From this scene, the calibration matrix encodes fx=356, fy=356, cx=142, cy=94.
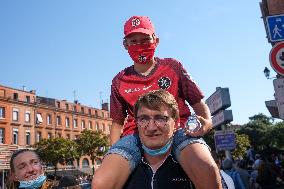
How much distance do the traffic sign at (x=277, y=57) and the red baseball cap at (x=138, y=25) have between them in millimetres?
4099

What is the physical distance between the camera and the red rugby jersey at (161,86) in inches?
123

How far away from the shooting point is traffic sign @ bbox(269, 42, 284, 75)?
6.64 m

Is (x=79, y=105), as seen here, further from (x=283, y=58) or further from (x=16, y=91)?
(x=283, y=58)

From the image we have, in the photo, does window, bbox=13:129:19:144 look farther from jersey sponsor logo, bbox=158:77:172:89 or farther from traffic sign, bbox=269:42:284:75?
jersey sponsor logo, bbox=158:77:172:89

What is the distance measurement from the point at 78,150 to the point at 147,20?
193 feet

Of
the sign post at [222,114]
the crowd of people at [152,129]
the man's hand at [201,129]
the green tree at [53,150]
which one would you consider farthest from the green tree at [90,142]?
the man's hand at [201,129]

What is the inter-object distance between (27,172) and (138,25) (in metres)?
2.02

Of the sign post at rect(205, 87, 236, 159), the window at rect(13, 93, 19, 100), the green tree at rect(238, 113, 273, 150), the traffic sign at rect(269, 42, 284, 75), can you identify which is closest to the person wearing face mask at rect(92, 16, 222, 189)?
the traffic sign at rect(269, 42, 284, 75)

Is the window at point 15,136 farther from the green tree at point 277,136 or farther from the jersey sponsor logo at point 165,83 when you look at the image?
the green tree at point 277,136

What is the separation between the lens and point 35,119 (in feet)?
197

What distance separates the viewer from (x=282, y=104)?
6.74 meters

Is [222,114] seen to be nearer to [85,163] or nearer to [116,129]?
[116,129]

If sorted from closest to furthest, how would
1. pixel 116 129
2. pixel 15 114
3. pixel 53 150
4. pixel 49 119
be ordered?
1. pixel 116 129
2. pixel 53 150
3. pixel 15 114
4. pixel 49 119

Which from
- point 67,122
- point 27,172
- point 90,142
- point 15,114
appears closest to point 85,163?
point 67,122
